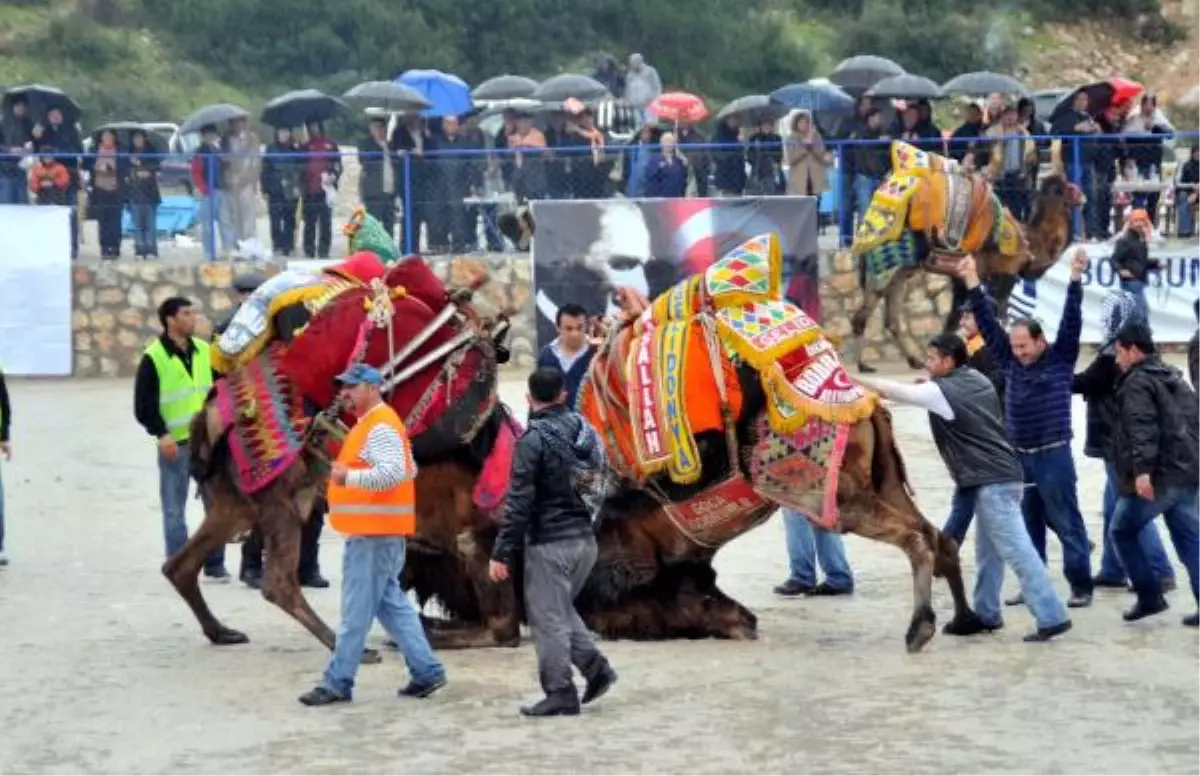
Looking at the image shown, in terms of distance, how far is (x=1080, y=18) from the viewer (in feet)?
147

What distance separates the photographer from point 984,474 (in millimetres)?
10766

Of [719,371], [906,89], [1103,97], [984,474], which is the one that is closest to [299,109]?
[906,89]

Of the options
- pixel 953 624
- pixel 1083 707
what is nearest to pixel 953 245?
pixel 953 624

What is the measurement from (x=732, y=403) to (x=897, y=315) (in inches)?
402

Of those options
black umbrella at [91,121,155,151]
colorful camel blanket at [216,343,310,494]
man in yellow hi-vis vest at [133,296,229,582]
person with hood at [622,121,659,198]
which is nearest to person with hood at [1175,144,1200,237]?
person with hood at [622,121,659,198]

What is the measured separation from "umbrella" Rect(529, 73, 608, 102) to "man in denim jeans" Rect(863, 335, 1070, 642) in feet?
51.9

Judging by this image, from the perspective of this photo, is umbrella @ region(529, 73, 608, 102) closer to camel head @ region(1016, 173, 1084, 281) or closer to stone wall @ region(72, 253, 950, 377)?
stone wall @ region(72, 253, 950, 377)

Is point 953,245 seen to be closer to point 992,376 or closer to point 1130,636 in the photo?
point 992,376

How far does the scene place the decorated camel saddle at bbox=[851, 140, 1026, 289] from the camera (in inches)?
732

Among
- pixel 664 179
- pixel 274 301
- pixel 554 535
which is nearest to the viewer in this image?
pixel 554 535

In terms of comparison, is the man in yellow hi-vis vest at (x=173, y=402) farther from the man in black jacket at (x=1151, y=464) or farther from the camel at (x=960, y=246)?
the camel at (x=960, y=246)

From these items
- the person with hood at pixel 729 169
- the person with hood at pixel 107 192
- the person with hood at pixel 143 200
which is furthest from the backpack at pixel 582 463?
the person with hood at pixel 143 200

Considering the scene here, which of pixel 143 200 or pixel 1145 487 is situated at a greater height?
pixel 143 200

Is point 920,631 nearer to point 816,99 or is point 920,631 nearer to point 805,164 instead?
point 805,164
